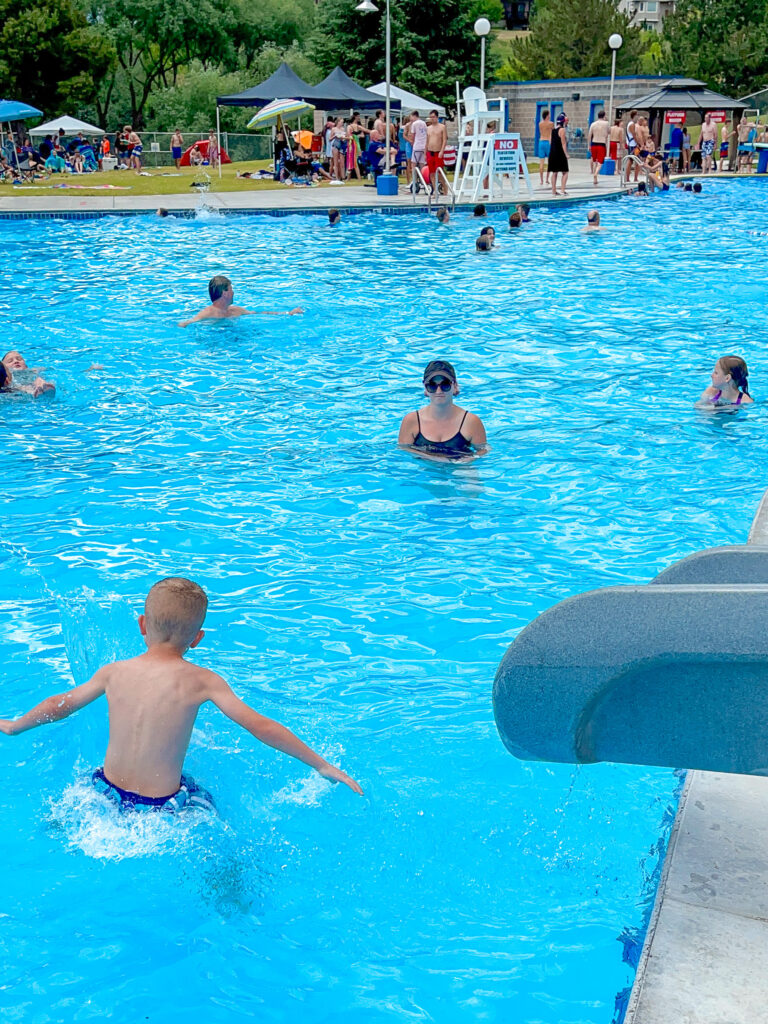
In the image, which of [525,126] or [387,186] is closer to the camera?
[387,186]

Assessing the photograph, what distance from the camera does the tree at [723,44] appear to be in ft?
153

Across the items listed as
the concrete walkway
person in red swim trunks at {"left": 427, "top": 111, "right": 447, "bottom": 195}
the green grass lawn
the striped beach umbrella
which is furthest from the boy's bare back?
the striped beach umbrella

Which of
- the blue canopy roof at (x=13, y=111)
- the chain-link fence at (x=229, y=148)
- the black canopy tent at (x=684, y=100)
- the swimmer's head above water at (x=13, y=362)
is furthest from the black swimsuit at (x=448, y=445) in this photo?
the chain-link fence at (x=229, y=148)

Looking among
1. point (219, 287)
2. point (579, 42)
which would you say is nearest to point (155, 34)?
point (579, 42)

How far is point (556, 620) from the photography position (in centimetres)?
252

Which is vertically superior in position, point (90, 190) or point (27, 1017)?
point (90, 190)

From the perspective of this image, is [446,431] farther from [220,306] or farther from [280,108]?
[280,108]

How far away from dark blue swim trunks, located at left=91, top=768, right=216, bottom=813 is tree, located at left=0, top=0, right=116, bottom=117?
50553 mm

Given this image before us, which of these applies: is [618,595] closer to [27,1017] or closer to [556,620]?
[556,620]

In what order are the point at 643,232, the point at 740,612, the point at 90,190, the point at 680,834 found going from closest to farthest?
the point at 740,612 < the point at 680,834 < the point at 643,232 < the point at 90,190

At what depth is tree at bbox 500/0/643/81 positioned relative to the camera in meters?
53.8

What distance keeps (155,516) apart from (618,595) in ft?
17.2

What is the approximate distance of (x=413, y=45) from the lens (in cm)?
3950

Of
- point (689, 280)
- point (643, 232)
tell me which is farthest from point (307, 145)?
point (689, 280)
